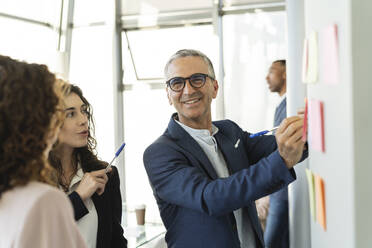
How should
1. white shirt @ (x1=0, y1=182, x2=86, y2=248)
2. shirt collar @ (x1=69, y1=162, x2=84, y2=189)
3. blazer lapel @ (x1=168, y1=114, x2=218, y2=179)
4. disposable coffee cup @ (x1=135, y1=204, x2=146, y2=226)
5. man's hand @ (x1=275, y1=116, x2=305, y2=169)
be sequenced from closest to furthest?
white shirt @ (x1=0, y1=182, x2=86, y2=248)
man's hand @ (x1=275, y1=116, x2=305, y2=169)
blazer lapel @ (x1=168, y1=114, x2=218, y2=179)
shirt collar @ (x1=69, y1=162, x2=84, y2=189)
disposable coffee cup @ (x1=135, y1=204, x2=146, y2=226)

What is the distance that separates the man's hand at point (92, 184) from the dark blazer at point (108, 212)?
23mm

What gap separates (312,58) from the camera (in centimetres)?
114

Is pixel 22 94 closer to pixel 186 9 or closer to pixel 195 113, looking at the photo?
pixel 195 113

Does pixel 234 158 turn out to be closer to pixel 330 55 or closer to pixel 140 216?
pixel 330 55

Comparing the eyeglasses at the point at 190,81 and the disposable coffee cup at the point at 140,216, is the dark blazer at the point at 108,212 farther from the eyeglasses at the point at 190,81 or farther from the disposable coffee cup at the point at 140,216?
the disposable coffee cup at the point at 140,216

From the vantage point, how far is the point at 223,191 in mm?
1391

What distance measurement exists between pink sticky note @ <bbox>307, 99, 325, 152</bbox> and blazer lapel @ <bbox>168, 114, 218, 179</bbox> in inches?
17.5

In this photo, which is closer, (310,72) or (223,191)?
(310,72)

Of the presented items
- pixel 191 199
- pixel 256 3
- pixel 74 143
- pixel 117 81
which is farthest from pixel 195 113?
pixel 117 81

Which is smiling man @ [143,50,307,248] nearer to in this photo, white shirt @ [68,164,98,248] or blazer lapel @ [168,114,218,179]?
blazer lapel @ [168,114,218,179]

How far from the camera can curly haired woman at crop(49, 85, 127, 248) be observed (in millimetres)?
1758

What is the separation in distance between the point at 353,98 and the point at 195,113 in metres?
0.88

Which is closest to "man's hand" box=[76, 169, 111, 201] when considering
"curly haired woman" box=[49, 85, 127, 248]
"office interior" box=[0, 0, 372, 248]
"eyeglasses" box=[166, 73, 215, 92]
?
"curly haired woman" box=[49, 85, 127, 248]

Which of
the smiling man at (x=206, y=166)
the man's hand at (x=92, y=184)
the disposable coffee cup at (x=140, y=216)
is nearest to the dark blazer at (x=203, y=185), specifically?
the smiling man at (x=206, y=166)
